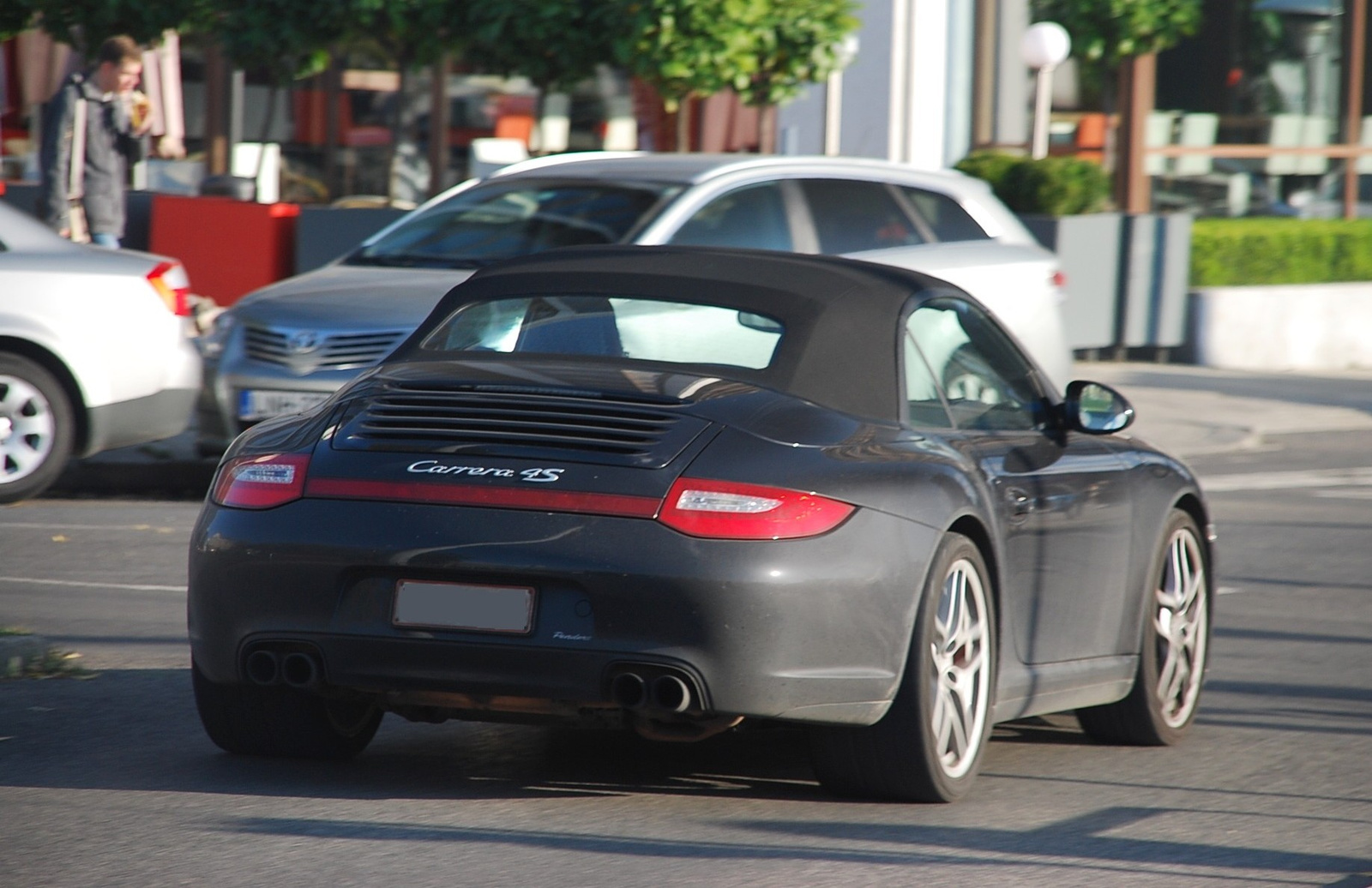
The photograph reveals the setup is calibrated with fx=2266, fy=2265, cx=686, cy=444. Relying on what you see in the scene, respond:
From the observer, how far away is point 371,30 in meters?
17.7

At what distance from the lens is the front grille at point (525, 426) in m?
5.11

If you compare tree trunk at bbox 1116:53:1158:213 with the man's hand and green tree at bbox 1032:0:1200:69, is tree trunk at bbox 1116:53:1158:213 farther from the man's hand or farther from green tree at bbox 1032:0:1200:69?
the man's hand

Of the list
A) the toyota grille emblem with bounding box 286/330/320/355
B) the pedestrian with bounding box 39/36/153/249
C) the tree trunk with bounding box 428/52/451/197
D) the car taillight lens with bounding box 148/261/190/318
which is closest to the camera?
the toyota grille emblem with bounding box 286/330/320/355

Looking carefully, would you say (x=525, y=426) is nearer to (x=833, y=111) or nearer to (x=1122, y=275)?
(x=1122, y=275)

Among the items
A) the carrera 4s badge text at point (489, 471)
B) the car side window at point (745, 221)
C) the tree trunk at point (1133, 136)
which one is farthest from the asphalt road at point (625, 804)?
the tree trunk at point (1133, 136)

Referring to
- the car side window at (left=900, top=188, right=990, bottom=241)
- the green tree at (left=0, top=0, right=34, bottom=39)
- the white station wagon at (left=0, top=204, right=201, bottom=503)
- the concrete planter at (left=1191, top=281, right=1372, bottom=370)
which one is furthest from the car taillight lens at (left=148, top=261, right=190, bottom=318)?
the concrete planter at (left=1191, top=281, right=1372, bottom=370)

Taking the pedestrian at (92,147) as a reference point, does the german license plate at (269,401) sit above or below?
below

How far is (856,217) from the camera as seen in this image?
39.8 feet

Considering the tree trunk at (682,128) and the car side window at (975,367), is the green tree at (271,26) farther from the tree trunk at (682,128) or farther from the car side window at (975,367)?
the car side window at (975,367)

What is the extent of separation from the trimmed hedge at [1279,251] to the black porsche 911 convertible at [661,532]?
16.6 meters

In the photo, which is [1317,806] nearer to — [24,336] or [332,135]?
[24,336]

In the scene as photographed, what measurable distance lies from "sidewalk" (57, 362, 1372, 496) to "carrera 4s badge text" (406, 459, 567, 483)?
679cm

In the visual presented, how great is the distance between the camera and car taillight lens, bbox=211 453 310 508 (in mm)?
5254

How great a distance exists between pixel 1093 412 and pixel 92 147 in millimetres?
9558
